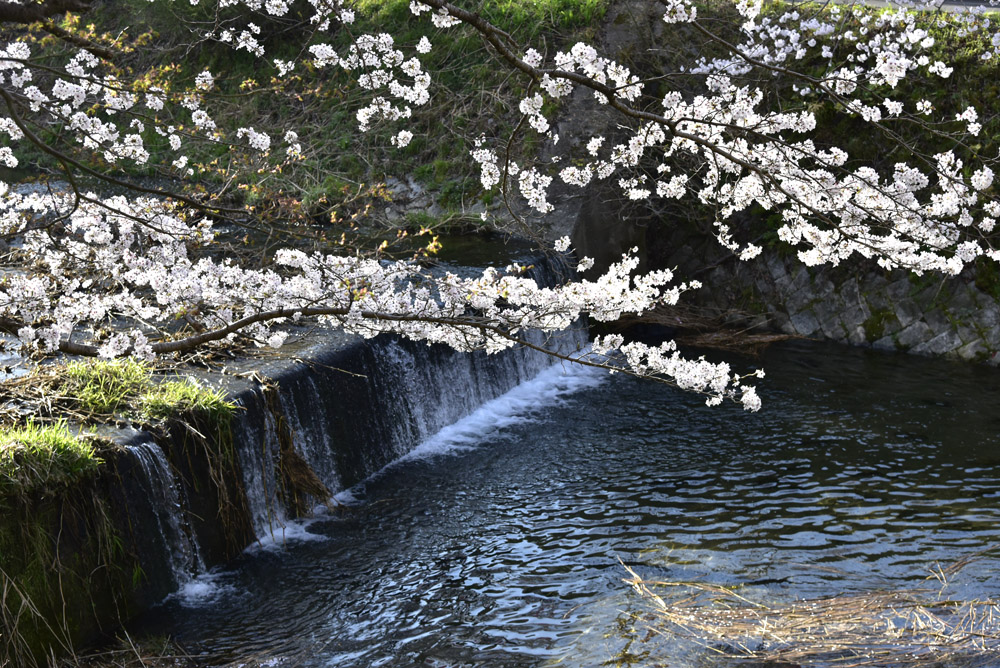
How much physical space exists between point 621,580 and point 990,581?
82.3 inches

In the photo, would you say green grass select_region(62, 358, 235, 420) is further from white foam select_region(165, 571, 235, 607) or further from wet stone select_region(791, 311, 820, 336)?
wet stone select_region(791, 311, 820, 336)

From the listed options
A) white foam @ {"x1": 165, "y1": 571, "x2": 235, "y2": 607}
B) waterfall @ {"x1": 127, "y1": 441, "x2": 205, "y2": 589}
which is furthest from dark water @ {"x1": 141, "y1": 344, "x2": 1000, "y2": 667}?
waterfall @ {"x1": 127, "y1": 441, "x2": 205, "y2": 589}

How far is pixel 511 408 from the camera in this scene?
8.50 m

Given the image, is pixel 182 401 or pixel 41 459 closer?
pixel 41 459

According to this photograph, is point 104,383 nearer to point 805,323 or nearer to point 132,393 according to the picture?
point 132,393

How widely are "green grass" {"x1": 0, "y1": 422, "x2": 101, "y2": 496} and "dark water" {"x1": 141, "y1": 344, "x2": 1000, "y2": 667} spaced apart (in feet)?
3.07

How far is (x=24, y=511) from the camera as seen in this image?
4496mm

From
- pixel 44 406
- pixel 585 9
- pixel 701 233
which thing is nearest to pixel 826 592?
pixel 44 406

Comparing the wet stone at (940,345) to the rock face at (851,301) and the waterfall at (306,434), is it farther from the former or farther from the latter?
the waterfall at (306,434)

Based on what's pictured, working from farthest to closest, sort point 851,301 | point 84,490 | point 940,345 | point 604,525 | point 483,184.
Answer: point 851,301
point 940,345
point 483,184
point 604,525
point 84,490

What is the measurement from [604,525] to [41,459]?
3429mm

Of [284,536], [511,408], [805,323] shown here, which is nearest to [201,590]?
[284,536]

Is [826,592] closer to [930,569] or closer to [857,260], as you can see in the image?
[930,569]

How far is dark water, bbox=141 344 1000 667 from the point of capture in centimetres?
487
